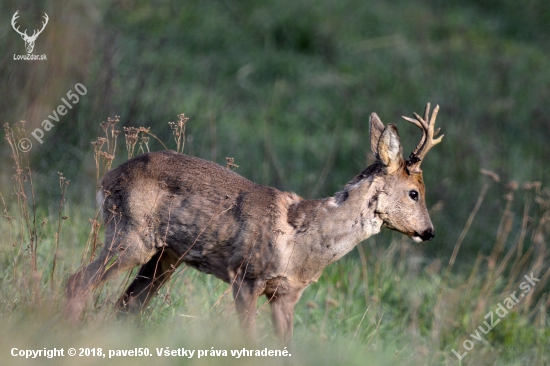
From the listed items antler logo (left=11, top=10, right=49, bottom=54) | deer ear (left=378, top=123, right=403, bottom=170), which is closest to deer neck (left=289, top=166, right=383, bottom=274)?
deer ear (left=378, top=123, right=403, bottom=170)

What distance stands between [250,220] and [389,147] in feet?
3.60

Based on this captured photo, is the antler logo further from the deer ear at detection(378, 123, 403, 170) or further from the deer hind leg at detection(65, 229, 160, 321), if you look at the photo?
the deer ear at detection(378, 123, 403, 170)

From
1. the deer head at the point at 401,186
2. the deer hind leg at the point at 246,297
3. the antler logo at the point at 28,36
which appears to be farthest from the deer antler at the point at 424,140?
the antler logo at the point at 28,36

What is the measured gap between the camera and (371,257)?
28.9ft

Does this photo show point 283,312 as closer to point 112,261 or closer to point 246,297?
point 246,297

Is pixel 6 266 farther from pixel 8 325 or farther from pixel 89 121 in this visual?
pixel 89 121

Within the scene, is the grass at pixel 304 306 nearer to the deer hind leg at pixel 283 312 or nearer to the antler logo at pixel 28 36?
the deer hind leg at pixel 283 312

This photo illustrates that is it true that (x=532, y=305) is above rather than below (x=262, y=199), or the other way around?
below

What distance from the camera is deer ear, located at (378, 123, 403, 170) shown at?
582 centimetres

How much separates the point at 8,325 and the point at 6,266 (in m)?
2.09

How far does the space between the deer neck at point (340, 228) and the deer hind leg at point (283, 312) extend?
24cm

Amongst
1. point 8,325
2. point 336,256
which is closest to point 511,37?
point 336,256

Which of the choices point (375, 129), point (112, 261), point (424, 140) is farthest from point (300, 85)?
point (112, 261)

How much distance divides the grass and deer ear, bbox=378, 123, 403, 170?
1158 millimetres
